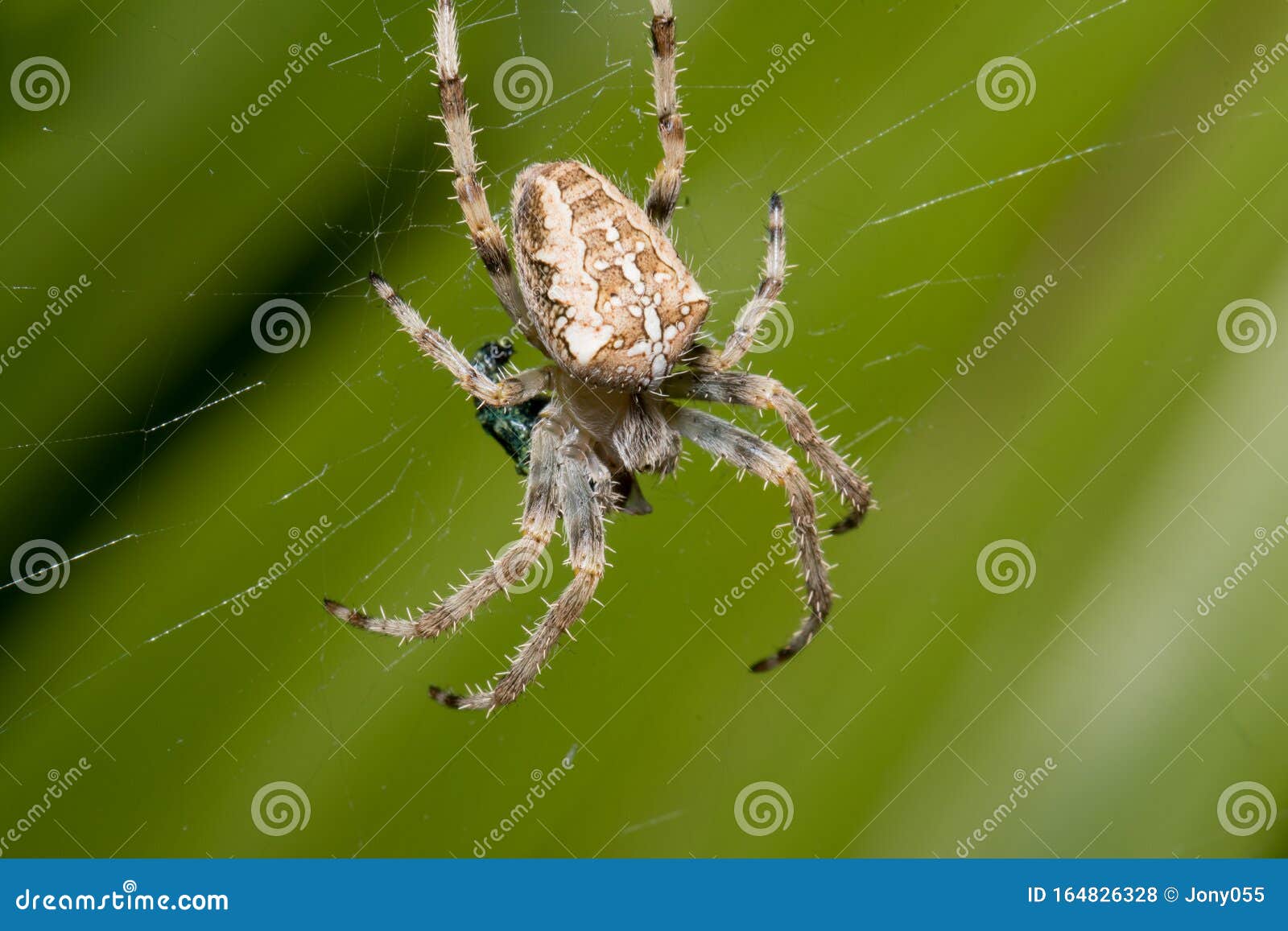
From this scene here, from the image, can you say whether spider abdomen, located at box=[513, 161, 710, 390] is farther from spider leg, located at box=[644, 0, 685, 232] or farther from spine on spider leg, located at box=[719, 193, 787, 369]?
spine on spider leg, located at box=[719, 193, 787, 369]

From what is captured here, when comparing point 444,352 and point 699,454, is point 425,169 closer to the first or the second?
point 444,352

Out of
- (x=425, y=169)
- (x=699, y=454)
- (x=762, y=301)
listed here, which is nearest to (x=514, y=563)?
(x=699, y=454)

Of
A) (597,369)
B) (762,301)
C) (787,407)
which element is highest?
(762,301)

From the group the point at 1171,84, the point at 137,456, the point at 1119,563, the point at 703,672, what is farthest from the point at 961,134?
the point at 137,456

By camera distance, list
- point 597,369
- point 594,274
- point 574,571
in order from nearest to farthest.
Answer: point 594,274 < point 597,369 < point 574,571

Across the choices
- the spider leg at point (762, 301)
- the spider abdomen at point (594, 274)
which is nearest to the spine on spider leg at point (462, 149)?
the spider abdomen at point (594, 274)

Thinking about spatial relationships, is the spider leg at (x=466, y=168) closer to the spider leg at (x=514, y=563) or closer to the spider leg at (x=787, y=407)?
the spider leg at (x=514, y=563)

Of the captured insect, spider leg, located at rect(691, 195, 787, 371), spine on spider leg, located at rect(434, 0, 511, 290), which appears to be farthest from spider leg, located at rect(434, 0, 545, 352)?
spider leg, located at rect(691, 195, 787, 371)
